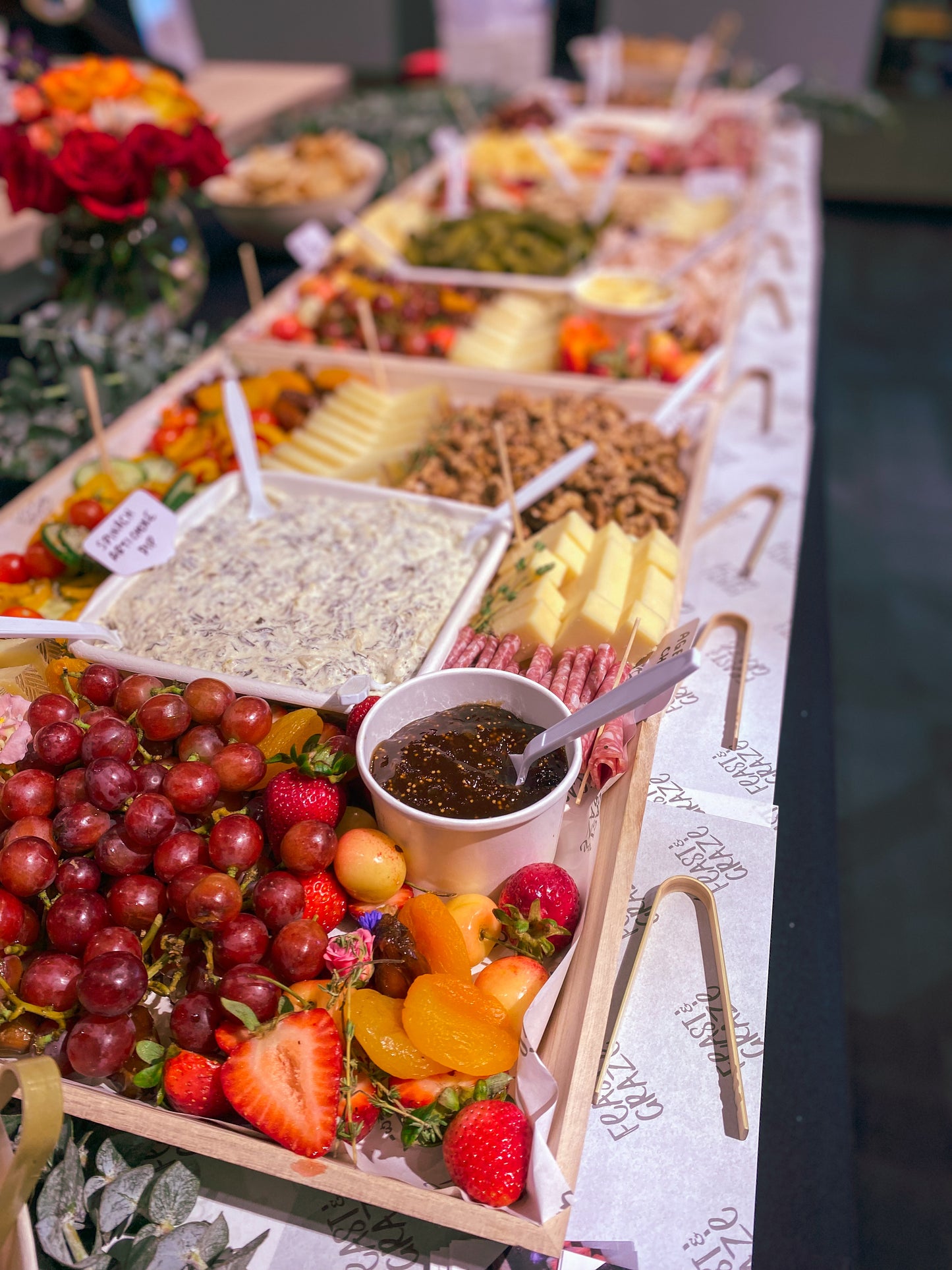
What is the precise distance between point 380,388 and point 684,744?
4.66 ft

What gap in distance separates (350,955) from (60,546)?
1062 mm

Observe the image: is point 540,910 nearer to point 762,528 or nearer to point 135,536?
point 135,536

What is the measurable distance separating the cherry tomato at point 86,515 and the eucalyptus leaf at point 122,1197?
3.84ft

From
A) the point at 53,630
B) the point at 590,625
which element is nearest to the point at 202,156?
the point at 53,630

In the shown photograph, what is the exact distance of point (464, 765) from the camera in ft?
3.95

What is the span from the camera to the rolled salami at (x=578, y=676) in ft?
4.52

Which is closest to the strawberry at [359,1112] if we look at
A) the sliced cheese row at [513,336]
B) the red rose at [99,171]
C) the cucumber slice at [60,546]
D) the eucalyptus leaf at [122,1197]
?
the eucalyptus leaf at [122,1197]

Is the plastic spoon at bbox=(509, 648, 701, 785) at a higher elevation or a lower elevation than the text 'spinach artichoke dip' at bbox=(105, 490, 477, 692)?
higher

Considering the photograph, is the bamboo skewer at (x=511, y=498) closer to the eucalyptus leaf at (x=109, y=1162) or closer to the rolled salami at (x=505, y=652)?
the rolled salami at (x=505, y=652)

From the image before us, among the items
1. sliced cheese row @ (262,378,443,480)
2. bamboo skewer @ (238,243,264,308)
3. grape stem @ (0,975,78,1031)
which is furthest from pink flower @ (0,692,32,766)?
bamboo skewer @ (238,243,264,308)

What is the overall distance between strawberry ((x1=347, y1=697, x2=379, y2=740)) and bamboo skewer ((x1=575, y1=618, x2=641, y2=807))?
13.4 inches

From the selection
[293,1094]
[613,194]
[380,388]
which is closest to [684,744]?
[293,1094]

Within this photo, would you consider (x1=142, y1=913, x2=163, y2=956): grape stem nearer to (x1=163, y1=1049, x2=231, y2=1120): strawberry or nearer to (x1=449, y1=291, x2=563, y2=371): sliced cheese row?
(x1=163, y1=1049, x2=231, y2=1120): strawberry

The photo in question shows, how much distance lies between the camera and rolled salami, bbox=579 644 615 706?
55.4 inches
